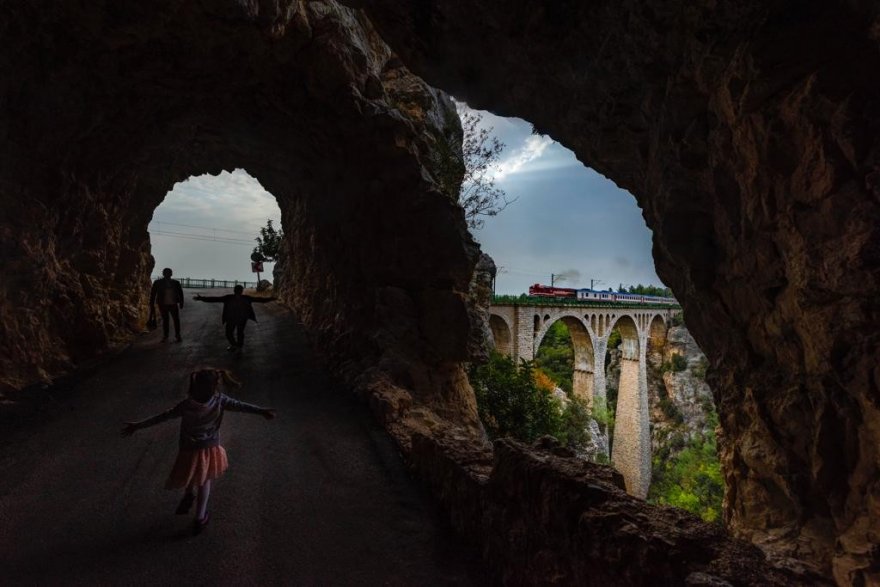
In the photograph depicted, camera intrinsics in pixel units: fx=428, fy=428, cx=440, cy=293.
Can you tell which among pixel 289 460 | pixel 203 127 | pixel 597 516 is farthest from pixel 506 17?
pixel 203 127

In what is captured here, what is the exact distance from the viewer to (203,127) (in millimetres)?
11164

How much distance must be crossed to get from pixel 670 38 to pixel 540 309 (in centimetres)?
2599

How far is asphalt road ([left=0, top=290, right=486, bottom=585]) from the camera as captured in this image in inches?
137

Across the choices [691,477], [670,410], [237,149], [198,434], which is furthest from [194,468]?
[670,410]

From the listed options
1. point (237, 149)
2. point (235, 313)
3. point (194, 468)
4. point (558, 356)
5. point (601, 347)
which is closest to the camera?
point (194, 468)

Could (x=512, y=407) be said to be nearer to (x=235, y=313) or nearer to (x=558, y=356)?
(x=235, y=313)

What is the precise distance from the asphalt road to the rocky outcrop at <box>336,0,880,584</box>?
106 inches

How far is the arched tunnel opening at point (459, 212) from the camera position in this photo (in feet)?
8.19

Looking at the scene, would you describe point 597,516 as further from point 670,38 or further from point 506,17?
point 506,17

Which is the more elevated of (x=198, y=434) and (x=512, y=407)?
(x=198, y=434)

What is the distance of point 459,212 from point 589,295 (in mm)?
32168

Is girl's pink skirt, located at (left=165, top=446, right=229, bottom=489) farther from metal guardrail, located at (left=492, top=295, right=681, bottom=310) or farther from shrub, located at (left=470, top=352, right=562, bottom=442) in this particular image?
metal guardrail, located at (left=492, top=295, right=681, bottom=310)

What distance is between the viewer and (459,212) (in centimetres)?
954

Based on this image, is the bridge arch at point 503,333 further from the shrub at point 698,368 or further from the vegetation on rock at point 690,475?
the shrub at point 698,368
